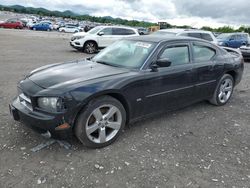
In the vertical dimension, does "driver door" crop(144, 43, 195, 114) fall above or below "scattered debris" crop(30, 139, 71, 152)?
above

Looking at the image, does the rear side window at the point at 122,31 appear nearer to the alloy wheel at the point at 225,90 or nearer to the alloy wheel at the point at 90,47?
the alloy wheel at the point at 90,47

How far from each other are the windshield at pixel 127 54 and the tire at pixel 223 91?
200 centimetres

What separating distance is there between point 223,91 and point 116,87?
9.81ft

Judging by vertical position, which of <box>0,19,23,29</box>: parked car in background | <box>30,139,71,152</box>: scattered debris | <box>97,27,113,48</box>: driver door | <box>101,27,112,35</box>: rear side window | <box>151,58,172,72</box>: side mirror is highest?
<box>0,19,23,29</box>: parked car in background

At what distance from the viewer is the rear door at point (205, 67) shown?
4.43 meters

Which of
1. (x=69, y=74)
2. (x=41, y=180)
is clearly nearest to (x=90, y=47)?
(x=69, y=74)

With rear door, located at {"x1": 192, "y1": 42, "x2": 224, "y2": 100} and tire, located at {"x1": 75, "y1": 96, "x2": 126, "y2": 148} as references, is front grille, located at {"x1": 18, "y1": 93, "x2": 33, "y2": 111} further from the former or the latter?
rear door, located at {"x1": 192, "y1": 42, "x2": 224, "y2": 100}

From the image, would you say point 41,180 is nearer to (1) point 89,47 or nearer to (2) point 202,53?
(2) point 202,53

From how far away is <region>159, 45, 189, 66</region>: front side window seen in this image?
13.1ft

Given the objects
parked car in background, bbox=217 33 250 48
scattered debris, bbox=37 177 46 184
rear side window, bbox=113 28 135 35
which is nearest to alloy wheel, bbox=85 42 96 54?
rear side window, bbox=113 28 135 35

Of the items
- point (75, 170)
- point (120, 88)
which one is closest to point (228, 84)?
point (120, 88)

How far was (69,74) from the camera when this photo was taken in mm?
3453

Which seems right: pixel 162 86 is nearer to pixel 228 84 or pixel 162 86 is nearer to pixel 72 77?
pixel 72 77

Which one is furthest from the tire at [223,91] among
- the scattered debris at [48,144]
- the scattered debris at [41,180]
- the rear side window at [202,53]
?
the scattered debris at [41,180]
